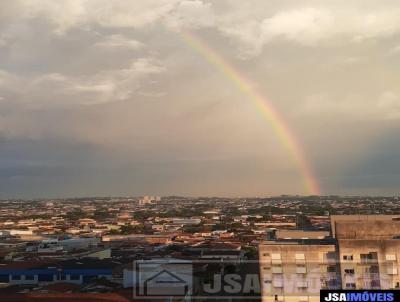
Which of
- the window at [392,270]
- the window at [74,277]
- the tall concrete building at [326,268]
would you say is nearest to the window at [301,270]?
the tall concrete building at [326,268]

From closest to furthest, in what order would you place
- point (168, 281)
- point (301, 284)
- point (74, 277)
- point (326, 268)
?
point (301, 284) → point (326, 268) → point (168, 281) → point (74, 277)

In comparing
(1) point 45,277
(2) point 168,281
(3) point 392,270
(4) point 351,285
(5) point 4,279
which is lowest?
(5) point 4,279

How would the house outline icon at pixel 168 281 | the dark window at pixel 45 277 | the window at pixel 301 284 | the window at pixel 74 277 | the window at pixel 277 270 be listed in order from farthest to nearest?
the dark window at pixel 45 277 → the window at pixel 74 277 → the house outline icon at pixel 168 281 → the window at pixel 277 270 → the window at pixel 301 284

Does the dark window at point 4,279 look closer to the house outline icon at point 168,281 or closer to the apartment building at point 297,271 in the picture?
the house outline icon at point 168,281

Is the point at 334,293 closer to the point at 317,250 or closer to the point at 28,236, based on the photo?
the point at 317,250

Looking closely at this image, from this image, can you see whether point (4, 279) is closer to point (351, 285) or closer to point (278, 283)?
point (278, 283)

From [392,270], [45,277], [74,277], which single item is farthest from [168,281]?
[45,277]

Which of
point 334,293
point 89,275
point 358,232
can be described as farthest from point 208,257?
point 334,293

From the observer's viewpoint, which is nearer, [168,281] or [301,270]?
[301,270]
